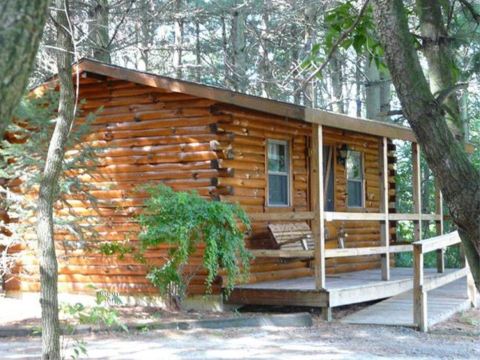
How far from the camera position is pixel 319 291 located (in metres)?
10.9

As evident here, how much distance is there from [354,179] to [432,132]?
1216 centimetres

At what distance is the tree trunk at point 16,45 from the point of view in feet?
6.20

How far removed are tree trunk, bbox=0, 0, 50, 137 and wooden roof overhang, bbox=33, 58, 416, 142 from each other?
8784 mm

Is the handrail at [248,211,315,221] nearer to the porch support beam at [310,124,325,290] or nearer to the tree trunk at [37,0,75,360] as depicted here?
the porch support beam at [310,124,325,290]

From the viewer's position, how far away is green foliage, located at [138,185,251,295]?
34.4ft

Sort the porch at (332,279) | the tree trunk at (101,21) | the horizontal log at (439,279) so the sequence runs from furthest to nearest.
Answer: the tree trunk at (101,21) < the horizontal log at (439,279) < the porch at (332,279)

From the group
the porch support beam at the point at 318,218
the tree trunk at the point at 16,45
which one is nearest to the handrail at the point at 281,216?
the porch support beam at the point at 318,218

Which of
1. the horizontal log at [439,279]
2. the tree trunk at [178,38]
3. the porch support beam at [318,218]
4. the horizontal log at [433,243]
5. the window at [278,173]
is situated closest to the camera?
the horizontal log at [433,243]

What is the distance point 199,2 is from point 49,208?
58.5ft

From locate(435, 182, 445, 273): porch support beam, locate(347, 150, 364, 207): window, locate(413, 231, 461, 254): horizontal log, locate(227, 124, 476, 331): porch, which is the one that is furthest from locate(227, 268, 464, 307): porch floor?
locate(347, 150, 364, 207): window

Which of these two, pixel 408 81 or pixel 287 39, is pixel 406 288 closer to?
pixel 408 81

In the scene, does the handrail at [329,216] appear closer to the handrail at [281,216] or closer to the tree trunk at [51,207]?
the handrail at [281,216]

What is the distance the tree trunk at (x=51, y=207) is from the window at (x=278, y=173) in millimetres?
5868

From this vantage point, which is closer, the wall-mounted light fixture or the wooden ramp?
the wooden ramp
